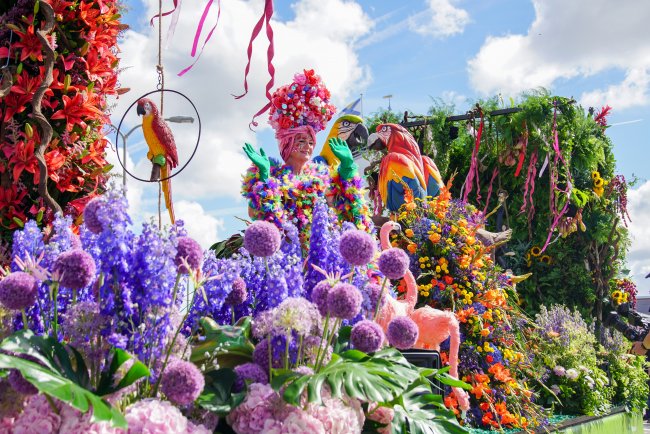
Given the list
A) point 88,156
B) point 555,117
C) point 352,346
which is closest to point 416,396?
A: point 352,346

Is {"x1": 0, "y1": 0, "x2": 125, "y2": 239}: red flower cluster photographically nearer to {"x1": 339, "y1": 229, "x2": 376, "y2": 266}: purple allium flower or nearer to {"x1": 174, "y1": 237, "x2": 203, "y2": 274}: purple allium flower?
{"x1": 174, "y1": 237, "x2": 203, "y2": 274}: purple allium flower

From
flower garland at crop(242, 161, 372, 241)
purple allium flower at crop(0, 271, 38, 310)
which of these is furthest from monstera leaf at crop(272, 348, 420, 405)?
flower garland at crop(242, 161, 372, 241)

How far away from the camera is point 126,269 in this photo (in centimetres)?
137

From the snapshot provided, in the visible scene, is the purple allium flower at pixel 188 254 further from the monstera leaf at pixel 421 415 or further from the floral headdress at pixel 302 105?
the floral headdress at pixel 302 105

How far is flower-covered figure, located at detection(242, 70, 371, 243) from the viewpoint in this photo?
4.19 meters

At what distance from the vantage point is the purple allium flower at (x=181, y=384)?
1.27 metres

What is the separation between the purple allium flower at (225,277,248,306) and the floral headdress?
113 inches

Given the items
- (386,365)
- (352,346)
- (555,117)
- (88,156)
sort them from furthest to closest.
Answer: (555,117), (88,156), (352,346), (386,365)

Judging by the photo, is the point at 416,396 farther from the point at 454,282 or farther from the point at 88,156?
the point at 454,282

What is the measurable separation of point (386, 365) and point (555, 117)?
32.8 ft

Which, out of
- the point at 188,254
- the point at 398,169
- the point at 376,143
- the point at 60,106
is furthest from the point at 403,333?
the point at 376,143

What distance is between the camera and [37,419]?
48.3 inches

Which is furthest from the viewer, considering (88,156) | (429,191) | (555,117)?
(555,117)

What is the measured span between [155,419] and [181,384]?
0.28 ft
